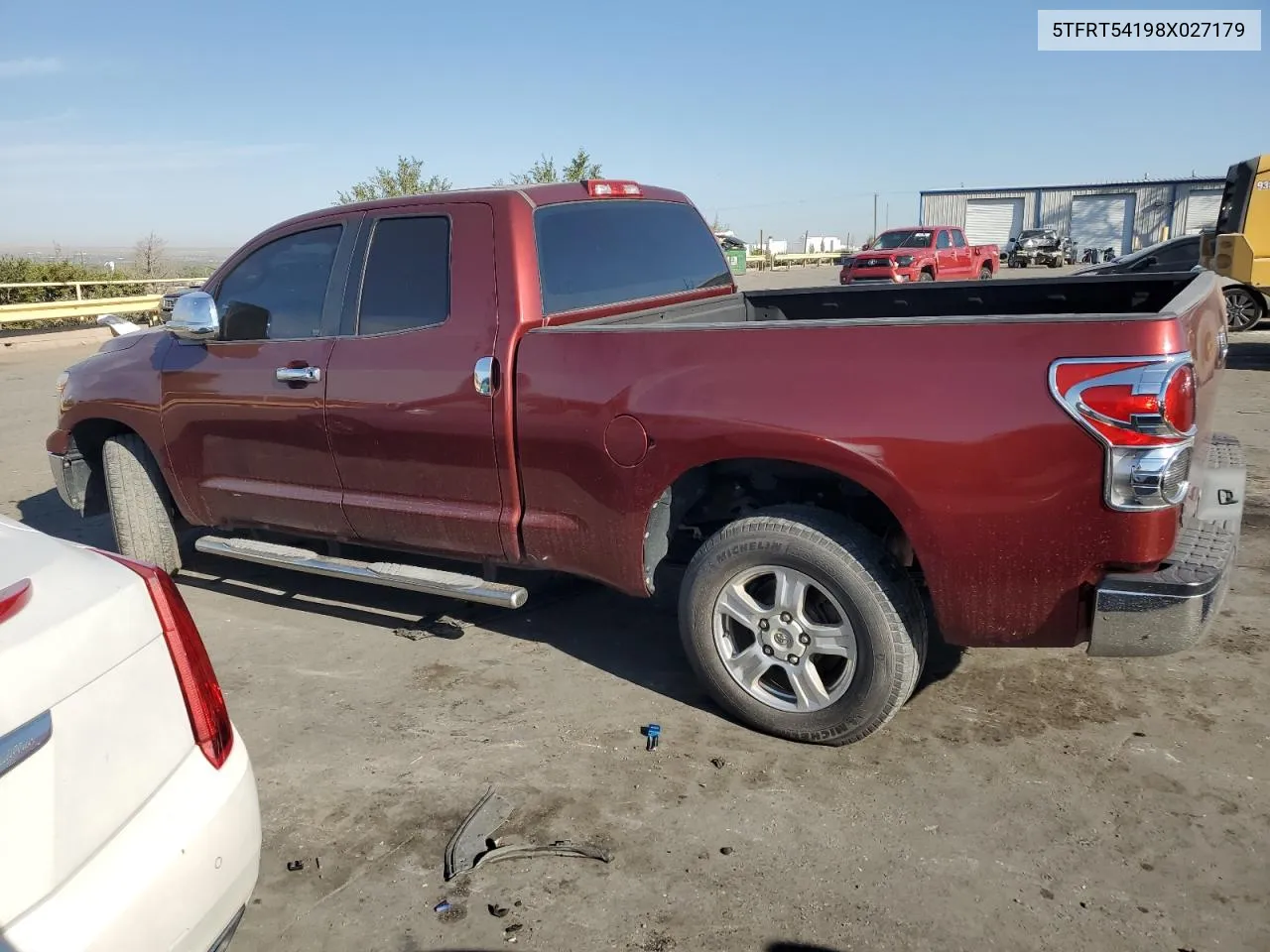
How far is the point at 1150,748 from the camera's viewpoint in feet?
11.0

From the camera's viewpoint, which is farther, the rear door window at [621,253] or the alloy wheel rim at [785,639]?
the rear door window at [621,253]

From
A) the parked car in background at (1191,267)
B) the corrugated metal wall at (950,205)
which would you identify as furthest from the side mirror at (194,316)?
the corrugated metal wall at (950,205)

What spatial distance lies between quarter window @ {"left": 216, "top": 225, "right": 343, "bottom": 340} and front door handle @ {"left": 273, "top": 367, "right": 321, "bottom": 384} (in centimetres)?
17

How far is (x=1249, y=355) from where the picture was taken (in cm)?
1349

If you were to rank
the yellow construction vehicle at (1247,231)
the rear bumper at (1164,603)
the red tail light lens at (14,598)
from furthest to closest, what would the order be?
the yellow construction vehicle at (1247,231) → the rear bumper at (1164,603) → the red tail light lens at (14,598)

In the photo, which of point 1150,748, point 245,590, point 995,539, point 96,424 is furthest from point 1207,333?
point 96,424

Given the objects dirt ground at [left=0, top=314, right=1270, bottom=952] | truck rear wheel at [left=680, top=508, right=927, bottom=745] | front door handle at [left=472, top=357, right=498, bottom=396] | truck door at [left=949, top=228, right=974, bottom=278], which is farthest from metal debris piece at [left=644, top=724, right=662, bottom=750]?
truck door at [left=949, top=228, right=974, bottom=278]

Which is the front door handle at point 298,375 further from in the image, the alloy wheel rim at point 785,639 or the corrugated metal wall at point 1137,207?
the corrugated metal wall at point 1137,207

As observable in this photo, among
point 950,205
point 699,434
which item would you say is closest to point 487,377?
point 699,434

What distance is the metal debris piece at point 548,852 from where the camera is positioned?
291 centimetres

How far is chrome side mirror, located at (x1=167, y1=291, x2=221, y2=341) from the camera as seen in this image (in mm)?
4547

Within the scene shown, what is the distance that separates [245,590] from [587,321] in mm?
2662

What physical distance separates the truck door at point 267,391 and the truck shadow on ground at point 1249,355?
36.2ft

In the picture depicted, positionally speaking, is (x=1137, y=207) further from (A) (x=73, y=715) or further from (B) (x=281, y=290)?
(A) (x=73, y=715)
